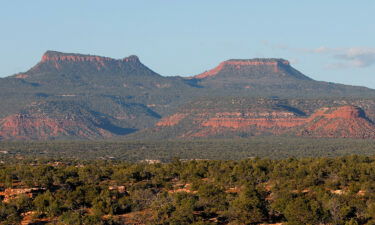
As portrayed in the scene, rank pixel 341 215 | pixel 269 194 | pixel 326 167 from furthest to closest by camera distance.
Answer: pixel 326 167
pixel 269 194
pixel 341 215

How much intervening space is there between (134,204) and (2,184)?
11.6 m

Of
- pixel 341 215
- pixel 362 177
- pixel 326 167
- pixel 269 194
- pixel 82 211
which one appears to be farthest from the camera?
pixel 326 167

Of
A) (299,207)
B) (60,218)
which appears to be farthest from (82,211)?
(299,207)

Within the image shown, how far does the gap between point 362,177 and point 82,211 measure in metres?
23.2

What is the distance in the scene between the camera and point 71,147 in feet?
566

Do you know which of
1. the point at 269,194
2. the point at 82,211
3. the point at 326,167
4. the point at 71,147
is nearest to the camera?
the point at 82,211

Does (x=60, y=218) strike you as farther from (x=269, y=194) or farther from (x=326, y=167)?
(x=326, y=167)

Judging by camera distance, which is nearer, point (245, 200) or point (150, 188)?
point (245, 200)

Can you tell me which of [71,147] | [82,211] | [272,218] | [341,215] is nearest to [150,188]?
[82,211]

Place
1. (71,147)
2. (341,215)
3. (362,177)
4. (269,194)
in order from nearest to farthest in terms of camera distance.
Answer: (341,215) → (269,194) → (362,177) → (71,147)

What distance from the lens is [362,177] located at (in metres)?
59.1

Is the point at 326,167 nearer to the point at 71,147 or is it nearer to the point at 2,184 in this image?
the point at 2,184

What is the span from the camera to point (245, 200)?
47.7 meters

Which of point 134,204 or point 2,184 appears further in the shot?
point 2,184
